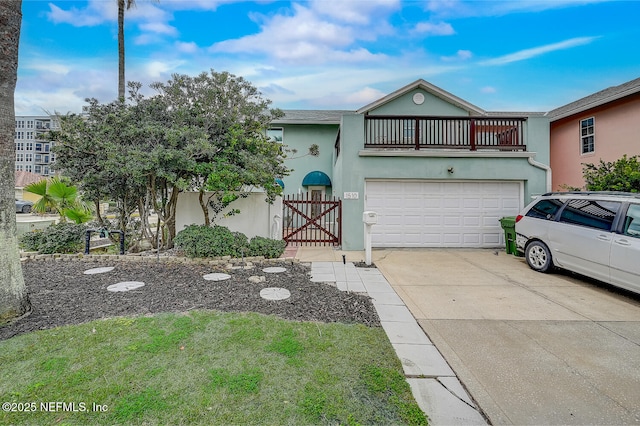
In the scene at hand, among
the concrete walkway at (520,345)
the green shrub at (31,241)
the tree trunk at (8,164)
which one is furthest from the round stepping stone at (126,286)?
the green shrub at (31,241)

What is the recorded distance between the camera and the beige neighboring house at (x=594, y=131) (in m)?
10.2

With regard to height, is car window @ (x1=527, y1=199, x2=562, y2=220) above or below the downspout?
below

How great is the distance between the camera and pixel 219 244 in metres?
6.94

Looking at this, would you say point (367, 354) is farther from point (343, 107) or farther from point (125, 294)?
point (343, 107)

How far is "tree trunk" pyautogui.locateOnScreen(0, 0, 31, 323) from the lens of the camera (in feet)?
10.9

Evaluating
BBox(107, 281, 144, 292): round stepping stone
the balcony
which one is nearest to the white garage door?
the balcony

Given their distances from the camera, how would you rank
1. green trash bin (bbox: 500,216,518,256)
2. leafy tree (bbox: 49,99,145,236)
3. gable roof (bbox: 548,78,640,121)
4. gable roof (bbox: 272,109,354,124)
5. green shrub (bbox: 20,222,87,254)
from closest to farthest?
1. leafy tree (bbox: 49,99,145,236)
2. green shrub (bbox: 20,222,87,254)
3. green trash bin (bbox: 500,216,518,256)
4. gable roof (bbox: 548,78,640,121)
5. gable roof (bbox: 272,109,354,124)

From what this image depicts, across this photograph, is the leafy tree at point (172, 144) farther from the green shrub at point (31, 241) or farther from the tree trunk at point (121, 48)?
the tree trunk at point (121, 48)

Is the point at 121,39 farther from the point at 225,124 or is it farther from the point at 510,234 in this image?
the point at 510,234

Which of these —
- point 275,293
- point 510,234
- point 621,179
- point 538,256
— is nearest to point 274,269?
point 275,293

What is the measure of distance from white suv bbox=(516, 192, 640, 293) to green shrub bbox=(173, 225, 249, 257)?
7017 millimetres

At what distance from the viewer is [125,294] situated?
4.51 metres

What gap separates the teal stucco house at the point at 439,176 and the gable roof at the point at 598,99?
12.4ft

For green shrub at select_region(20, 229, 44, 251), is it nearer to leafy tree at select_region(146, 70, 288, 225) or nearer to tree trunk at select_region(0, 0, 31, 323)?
leafy tree at select_region(146, 70, 288, 225)
